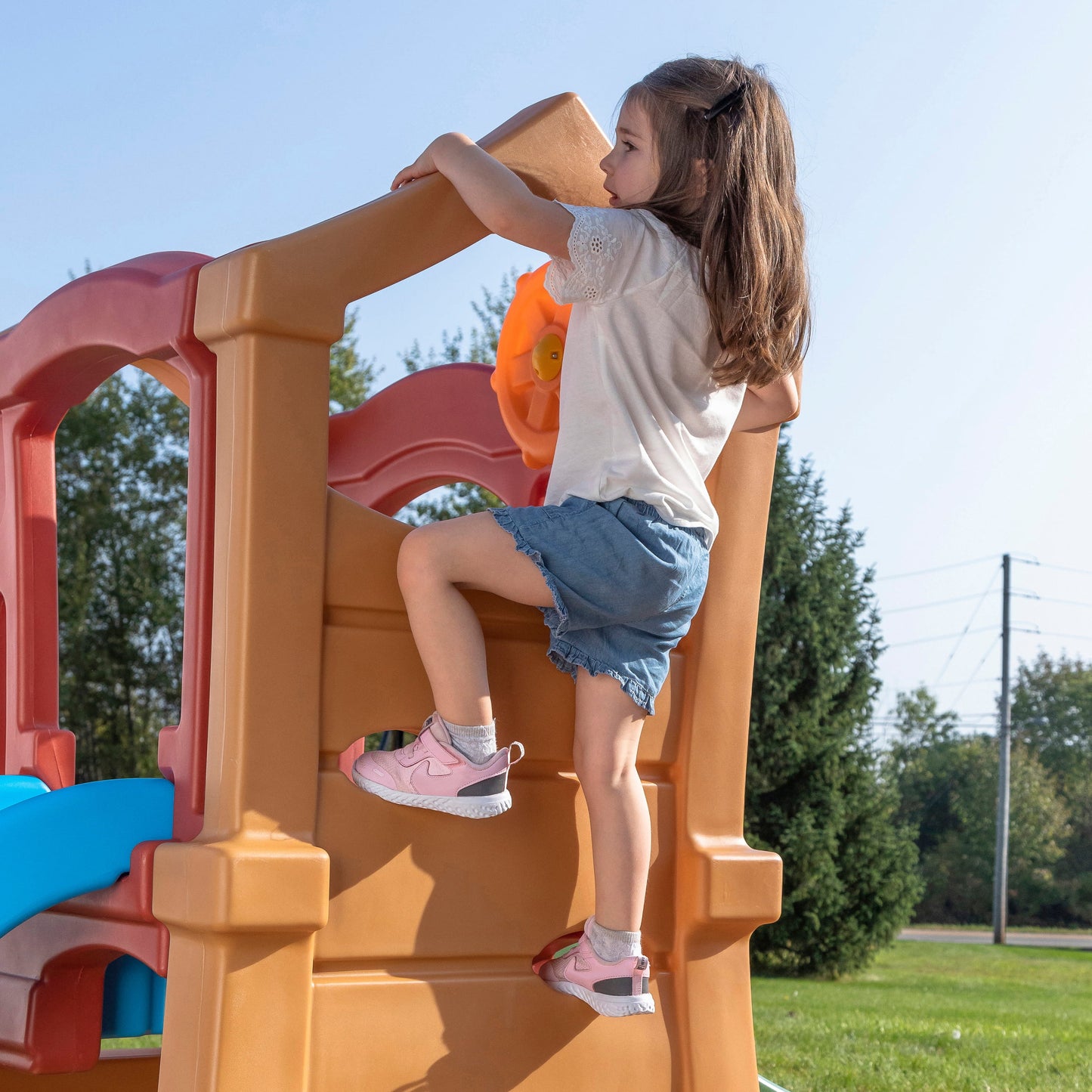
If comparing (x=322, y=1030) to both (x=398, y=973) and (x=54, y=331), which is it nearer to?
(x=398, y=973)

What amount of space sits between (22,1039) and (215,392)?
3.87 feet

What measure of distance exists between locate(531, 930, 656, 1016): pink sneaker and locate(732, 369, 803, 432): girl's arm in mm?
911

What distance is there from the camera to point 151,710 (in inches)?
599

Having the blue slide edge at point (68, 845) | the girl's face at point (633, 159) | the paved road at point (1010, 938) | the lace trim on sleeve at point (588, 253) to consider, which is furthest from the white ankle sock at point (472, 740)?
the paved road at point (1010, 938)

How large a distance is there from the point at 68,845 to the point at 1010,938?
22.9 meters

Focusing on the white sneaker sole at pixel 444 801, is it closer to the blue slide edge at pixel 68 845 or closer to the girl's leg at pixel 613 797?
the girl's leg at pixel 613 797

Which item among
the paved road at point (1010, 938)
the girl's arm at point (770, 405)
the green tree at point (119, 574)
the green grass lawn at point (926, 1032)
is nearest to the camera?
the girl's arm at point (770, 405)

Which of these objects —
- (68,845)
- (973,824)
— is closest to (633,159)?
(68,845)

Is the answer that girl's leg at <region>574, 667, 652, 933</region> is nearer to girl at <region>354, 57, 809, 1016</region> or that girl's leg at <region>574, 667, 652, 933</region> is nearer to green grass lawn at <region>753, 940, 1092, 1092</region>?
girl at <region>354, 57, 809, 1016</region>

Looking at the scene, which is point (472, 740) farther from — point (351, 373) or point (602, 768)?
point (351, 373)

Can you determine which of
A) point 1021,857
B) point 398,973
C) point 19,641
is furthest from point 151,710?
point 1021,857

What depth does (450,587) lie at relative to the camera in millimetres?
1836

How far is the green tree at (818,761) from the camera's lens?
36.6 feet

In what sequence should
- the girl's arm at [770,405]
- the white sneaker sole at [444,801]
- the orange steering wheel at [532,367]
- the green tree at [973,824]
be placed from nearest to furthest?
the white sneaker sole at [444,801] → the girl's arm at [770,405] → the orange steering wheel at [532,367] → the green tree at [973,824]
